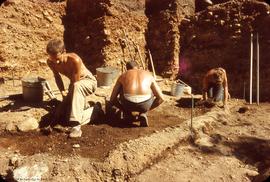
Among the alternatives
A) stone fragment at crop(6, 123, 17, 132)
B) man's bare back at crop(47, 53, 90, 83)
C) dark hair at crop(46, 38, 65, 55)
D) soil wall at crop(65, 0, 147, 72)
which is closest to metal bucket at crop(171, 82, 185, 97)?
soil wall at crop(65, 0, 147, 72)

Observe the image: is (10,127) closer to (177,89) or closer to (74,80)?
(74,80)

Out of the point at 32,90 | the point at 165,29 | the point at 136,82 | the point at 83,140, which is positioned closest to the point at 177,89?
the point at 165,29

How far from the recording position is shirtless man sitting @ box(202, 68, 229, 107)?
7332 millimetres

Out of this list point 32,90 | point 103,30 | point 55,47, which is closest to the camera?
point 55,47

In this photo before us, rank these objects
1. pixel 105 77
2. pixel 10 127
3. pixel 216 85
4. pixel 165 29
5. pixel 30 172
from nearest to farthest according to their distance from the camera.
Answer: pixel 30 172 < pixel 10 127 < pixel 216 85 < pixel 105 77 < pixel 165 29

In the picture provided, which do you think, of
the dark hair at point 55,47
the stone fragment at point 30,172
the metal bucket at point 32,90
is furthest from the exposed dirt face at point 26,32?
the stone fragment at point 30,172

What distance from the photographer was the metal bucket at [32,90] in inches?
246

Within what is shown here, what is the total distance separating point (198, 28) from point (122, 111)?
4391 mm

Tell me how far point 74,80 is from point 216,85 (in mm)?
3209

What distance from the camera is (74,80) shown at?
5.78 metres

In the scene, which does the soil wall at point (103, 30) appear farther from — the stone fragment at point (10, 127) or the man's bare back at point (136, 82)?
the stone fragment at point (10, 127)

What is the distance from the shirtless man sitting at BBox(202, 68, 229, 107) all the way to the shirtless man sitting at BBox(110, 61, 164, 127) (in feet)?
6.06

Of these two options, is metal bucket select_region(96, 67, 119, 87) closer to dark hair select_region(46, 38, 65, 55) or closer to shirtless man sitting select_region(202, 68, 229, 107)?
shirtless man sitting select_region(202, 68, 229, 107)

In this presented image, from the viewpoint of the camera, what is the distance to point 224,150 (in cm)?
551
